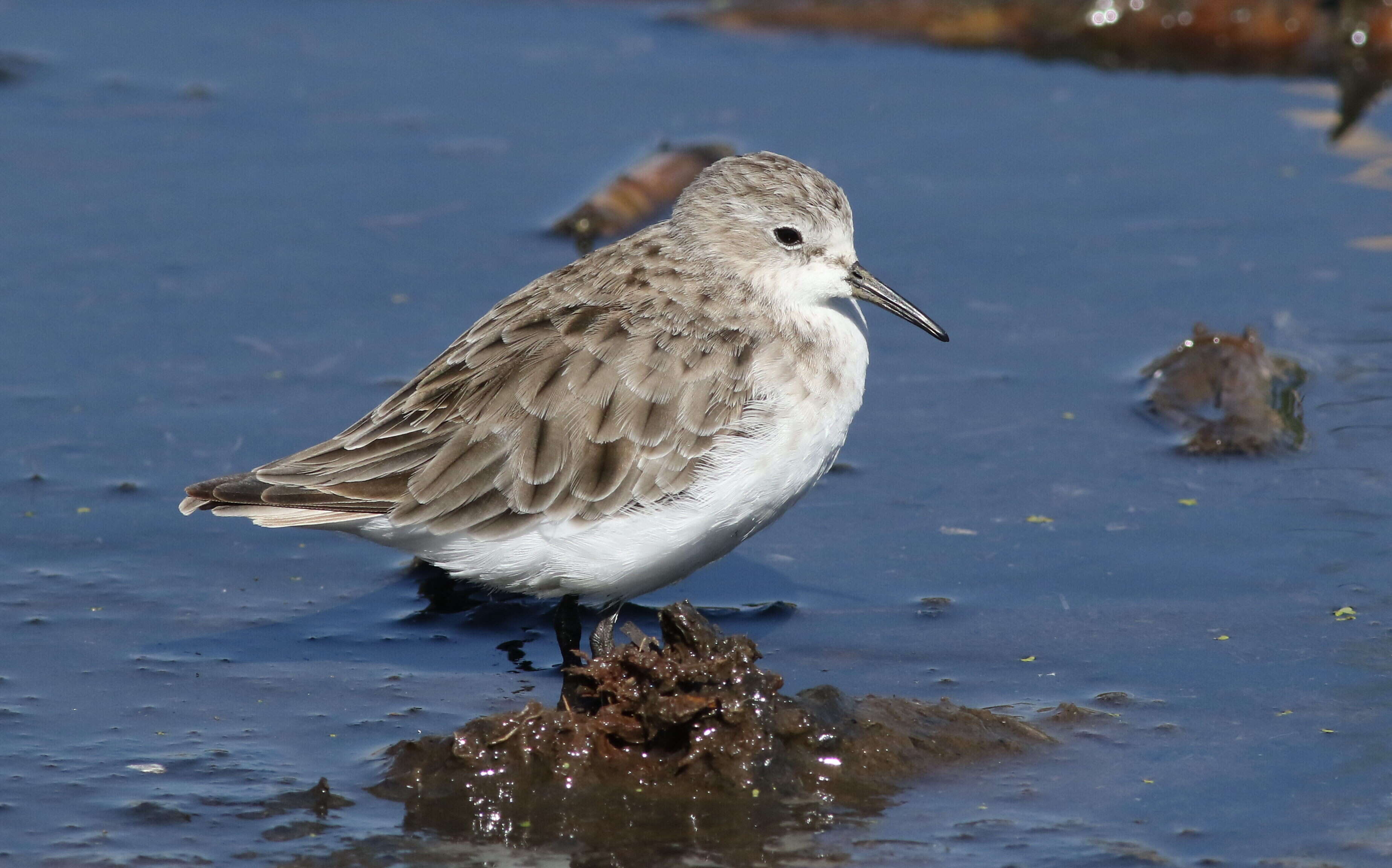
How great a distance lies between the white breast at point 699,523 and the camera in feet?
20.9

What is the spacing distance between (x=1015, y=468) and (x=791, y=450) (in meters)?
2.06

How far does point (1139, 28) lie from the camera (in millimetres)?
13328

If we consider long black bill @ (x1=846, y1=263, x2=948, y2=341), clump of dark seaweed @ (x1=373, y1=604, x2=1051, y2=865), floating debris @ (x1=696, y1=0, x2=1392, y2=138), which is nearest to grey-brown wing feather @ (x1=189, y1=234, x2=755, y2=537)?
long black bill @ (x1=846, y1=263, x2=948, y2=341)

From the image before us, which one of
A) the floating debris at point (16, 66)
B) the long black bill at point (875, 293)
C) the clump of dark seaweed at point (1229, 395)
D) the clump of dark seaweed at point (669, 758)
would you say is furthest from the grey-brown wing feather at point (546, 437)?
the floating debris at point (16, 66)

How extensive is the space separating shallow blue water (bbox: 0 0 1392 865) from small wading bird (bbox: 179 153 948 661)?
60 centimetres

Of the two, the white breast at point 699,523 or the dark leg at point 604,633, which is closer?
the white breast at point 699,523

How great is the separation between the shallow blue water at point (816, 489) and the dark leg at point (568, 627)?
0.52 ft

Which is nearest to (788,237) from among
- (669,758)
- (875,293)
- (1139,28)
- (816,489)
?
(875,293)

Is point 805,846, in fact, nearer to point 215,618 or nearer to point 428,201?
point 215,618

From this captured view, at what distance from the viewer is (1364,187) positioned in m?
10.7

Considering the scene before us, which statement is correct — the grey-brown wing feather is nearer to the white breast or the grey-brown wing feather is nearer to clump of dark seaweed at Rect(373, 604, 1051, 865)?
the white breast

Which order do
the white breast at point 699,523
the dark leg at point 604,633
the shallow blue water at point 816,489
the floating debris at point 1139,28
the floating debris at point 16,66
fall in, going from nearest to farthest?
Result: the shallow blue water at point 816,489
the white breast at point 699,523
the dark leg at point 604,633
the floating debris at point 16,66
the floating debris at point 1139,28

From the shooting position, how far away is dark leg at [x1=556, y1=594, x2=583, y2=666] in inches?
265

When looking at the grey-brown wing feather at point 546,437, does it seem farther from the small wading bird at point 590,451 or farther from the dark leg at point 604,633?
the dark leg at point 604,633
